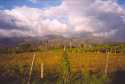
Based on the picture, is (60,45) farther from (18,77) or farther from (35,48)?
(18,77)

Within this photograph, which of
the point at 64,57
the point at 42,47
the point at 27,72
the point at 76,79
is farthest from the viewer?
the point at 42,47

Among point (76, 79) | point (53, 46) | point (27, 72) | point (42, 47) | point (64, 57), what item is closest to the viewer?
point (64, 57)

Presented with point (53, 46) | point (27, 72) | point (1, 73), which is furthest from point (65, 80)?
point (53, 46)

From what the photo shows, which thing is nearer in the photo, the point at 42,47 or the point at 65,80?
the point at 65,80

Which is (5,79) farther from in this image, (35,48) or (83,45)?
(83,45)

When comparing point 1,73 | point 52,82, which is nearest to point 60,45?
point 1,73

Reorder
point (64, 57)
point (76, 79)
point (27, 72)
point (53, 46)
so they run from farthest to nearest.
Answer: point (53, 46) → point (27, 72) → point (76, 79) → point (64, 57)

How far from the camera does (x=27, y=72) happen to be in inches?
742

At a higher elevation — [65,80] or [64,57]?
[64,57]

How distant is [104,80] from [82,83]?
1.30 meters

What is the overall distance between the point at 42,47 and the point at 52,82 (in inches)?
1134

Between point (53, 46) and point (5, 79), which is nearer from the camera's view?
point (5, 79)

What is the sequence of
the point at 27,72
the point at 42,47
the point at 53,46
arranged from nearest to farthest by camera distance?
the point at 27,72 → the point at 42,47 → the point at 53,46

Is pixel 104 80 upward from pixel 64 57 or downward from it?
downward
